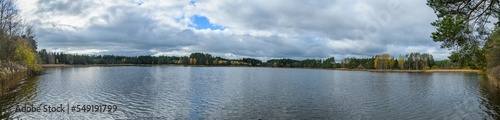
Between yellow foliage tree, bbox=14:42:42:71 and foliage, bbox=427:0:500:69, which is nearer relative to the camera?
foliage, bbox=427:0:500:69

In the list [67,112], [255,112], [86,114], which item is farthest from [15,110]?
[255,112]

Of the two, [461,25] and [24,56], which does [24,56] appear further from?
[461,25]

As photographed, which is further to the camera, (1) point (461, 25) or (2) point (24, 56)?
(2) point (24, 56)

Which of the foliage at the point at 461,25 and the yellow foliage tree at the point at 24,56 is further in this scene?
the yellow foliage tree at the point at 24,56

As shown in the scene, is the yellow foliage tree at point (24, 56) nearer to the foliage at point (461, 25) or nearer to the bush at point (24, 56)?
the bush at point (24, 56)

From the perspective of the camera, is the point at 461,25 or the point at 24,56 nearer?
the point at 461,25

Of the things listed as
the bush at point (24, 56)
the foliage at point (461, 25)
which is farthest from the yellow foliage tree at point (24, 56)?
the foliage at point (461, 25)

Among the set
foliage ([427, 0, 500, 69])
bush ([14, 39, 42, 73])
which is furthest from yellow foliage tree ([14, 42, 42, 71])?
foliage ([427, 0, 500, 69])

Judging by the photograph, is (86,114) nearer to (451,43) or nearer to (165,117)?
(165,117)

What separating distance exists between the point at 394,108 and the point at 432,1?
17340 millimetres

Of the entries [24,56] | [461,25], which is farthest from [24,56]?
[461,25]

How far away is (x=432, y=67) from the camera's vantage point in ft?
641

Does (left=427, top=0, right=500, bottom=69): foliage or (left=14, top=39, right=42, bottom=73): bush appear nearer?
(left=427, top=0, right=500, bottom=69): foliage

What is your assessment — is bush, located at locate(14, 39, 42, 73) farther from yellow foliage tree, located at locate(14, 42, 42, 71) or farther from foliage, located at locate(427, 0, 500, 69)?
foliage, located at locate(427, 0, 500, 69)
